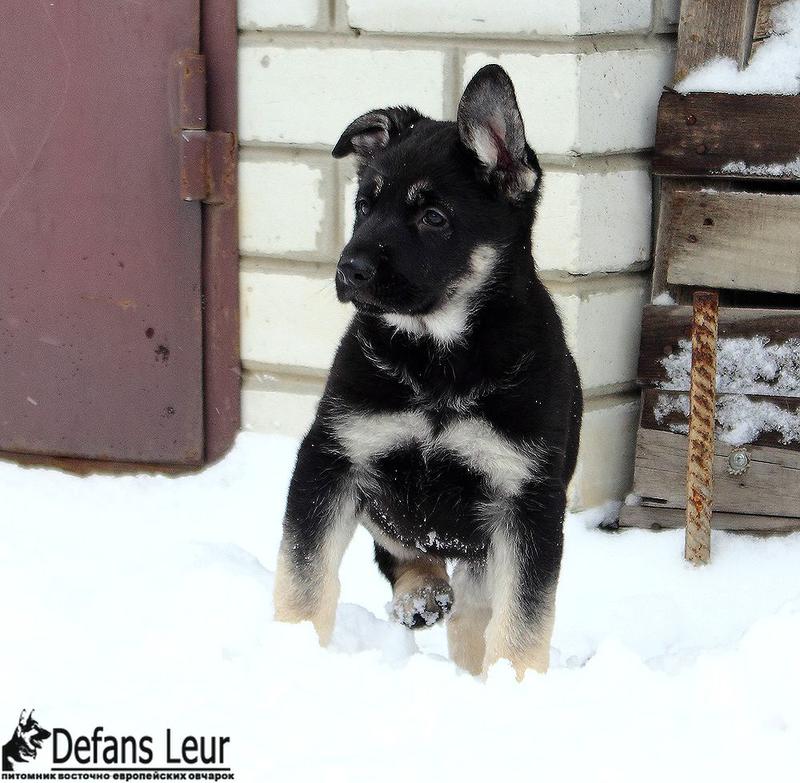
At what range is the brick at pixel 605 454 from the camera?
5.19m

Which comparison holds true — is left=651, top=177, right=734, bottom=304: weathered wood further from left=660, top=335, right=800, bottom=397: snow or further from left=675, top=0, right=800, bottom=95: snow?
left=675, top=0, right=800, bottom=95: snow

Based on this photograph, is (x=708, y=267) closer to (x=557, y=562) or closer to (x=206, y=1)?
(x=557, y=562)

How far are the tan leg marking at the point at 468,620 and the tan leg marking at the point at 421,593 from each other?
0.05 meters

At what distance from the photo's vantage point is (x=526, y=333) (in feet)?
11.9

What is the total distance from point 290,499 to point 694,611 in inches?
68.5

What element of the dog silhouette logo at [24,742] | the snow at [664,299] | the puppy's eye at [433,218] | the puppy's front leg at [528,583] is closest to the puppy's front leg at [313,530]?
the puppy's front leg at [528,583]

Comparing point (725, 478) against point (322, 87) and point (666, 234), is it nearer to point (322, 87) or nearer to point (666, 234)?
point (666, 234)

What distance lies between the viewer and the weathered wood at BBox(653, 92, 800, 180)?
4926mm

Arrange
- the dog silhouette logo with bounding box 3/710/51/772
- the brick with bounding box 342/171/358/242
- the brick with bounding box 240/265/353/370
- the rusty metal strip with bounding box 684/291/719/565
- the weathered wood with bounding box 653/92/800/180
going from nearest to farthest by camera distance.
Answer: the dog silhouette logo with bounding box 3/710/51/772 < the rusty metal strip with bounding box 684/291/719/565 < the weathered wood with bounding box 653/92/800/180 < the brick with bounding box 342/171/358/242 < the brick with bounding box 240/265/353/370

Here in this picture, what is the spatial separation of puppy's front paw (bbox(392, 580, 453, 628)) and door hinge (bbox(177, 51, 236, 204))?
2172 mm

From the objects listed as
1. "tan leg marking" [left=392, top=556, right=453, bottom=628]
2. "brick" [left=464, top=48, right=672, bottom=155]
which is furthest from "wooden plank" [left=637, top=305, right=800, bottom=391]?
"tan leg marking" [left=392, top=556, right=453, bottom=628]

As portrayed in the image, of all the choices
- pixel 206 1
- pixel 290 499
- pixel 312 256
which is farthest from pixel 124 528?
pixel 206 1

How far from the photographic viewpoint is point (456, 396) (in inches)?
140

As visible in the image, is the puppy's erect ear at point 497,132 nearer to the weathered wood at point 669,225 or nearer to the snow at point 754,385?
the weathered wood at point 669,225
